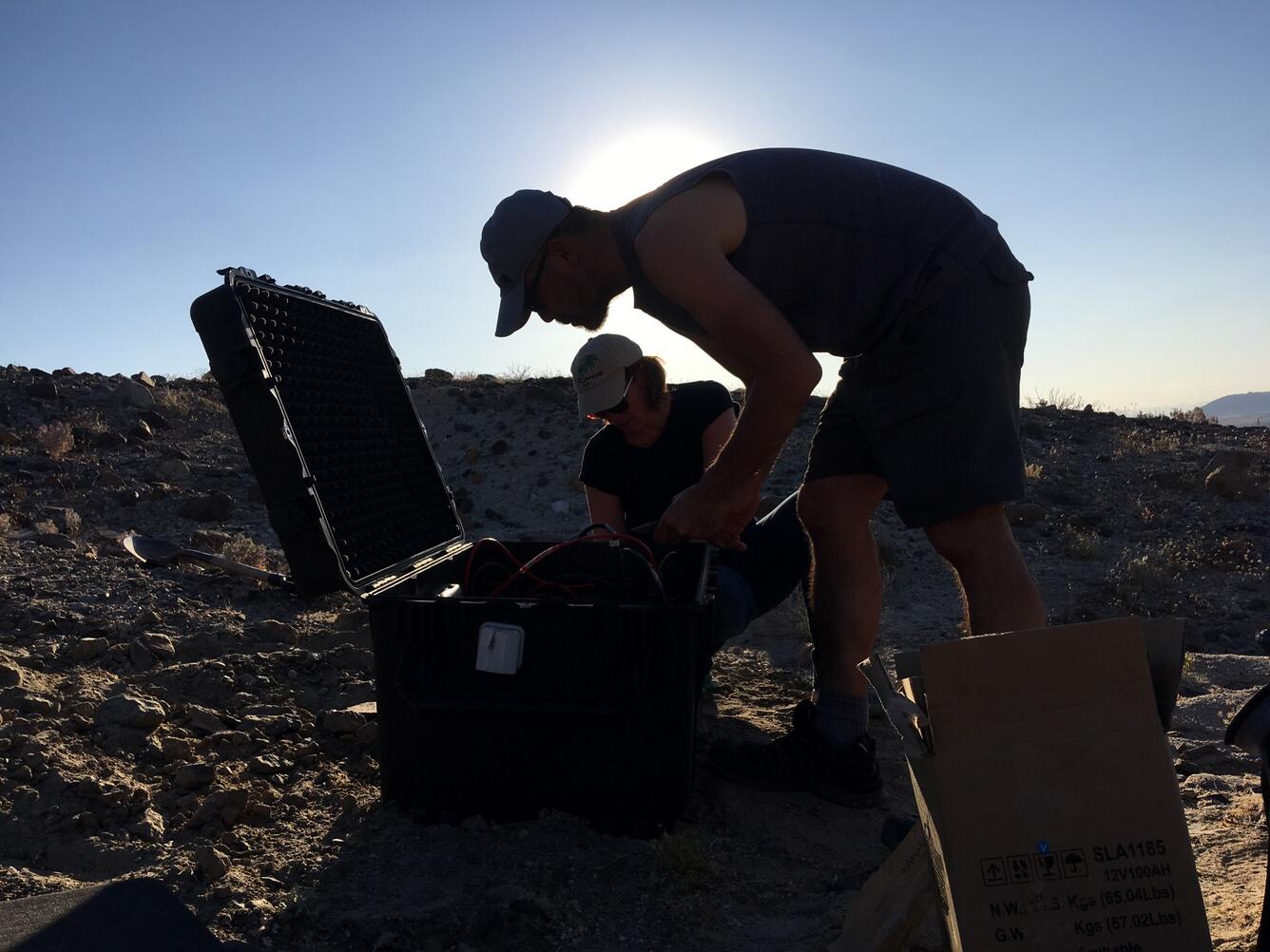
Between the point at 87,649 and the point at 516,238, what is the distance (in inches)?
85.3

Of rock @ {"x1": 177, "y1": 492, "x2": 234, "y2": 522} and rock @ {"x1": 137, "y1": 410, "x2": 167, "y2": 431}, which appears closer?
rock @ {"x1": 177, "y1": 492, "x2": 234, "y2": 522}

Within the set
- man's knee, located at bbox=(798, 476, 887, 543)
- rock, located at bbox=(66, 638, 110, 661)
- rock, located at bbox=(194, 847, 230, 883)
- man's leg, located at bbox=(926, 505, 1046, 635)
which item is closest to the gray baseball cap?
man's knee, located at bbox=(798, 476, 887, 543)

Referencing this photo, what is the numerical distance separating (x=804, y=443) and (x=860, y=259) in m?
6.24

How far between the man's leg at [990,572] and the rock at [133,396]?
8234mm

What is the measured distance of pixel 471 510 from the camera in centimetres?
763

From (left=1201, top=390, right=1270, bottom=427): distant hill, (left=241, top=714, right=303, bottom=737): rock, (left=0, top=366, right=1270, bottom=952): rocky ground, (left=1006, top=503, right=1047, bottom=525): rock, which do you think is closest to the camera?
(left=0, top=366, right=1270, bottom=952): rocky ground

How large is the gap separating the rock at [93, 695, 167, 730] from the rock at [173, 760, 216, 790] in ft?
1.01

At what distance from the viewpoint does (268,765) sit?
2.67 metres

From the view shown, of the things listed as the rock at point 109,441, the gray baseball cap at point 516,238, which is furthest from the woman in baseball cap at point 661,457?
the rock at point 109,441

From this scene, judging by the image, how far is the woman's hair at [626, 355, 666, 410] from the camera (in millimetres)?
3496

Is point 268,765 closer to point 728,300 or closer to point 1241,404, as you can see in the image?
point 728,300

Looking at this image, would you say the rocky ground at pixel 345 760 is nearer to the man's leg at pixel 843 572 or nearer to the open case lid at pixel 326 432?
the man's leg at pixel 843 572

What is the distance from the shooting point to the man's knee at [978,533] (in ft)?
7.16

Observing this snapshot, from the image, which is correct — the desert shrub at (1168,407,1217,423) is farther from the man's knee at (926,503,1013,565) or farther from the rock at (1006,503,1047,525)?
the man's knee at (926,503,1013,565)
